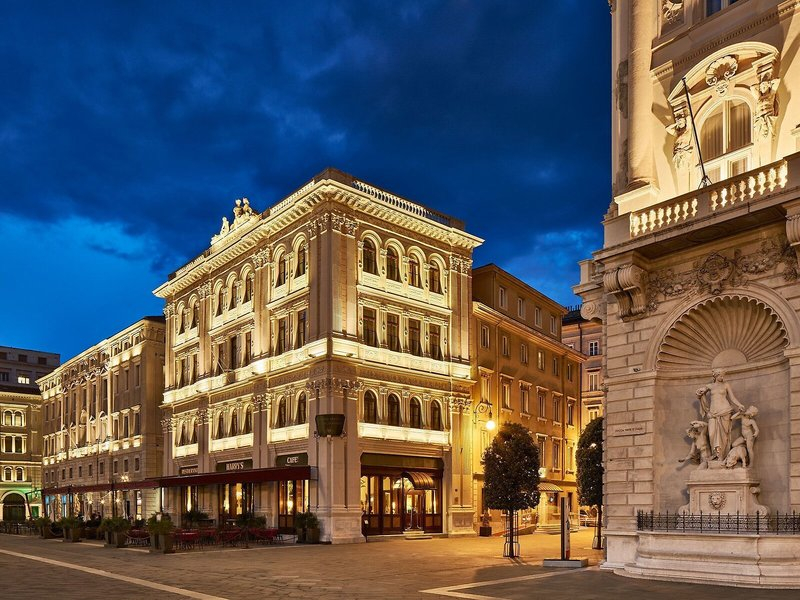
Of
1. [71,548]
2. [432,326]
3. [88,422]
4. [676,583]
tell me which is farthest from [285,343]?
[88,422]

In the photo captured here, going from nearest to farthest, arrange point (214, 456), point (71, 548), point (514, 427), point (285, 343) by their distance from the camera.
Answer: point (514, 427)
point (71, 548)
point (285, 343)
point (214, 456)

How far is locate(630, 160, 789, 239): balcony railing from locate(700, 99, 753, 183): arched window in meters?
1.70

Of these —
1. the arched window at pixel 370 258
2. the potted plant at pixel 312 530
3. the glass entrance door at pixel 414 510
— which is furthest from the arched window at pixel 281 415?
the arched window at pixel 370 258

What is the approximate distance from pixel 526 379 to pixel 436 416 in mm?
12399

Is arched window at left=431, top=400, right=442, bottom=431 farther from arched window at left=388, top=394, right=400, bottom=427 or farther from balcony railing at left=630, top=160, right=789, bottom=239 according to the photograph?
balcony railing at left=630, top=160, right=789, bottom=239

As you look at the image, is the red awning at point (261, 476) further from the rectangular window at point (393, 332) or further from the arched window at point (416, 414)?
the rectangular window at point (393, 332)

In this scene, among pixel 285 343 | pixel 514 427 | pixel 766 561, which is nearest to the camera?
pixel 766 561

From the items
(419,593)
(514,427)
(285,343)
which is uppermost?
(285,343)

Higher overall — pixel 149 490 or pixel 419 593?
pixel 419 593

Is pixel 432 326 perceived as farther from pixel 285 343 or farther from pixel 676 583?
pixel 676 583

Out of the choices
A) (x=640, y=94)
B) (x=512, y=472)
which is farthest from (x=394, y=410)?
(x=640, y=94)

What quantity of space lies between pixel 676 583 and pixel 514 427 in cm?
1534

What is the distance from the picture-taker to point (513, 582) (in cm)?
2238

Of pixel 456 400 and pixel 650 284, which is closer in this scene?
pixel 650 284
